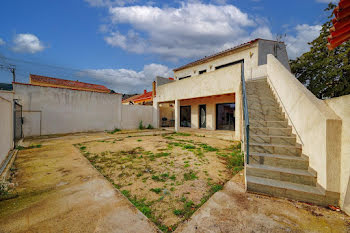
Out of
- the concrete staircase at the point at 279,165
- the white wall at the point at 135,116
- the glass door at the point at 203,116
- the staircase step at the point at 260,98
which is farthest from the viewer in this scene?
the white wall at the point at 135,116

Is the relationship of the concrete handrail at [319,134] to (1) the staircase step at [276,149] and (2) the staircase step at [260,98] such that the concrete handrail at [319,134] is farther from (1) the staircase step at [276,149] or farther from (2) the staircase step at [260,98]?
(2) the staircase step at [260,98]

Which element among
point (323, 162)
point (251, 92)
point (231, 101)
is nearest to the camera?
point (323, 162)

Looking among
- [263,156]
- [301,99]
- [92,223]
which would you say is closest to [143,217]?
[92,223]

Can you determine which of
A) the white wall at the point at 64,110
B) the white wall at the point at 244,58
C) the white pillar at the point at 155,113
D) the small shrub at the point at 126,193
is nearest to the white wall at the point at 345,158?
the small shrub at the point at 126,193

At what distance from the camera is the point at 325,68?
25.8 feet

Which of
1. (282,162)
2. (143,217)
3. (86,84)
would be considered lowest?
(143,217)

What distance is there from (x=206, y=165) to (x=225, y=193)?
1365 millimetres

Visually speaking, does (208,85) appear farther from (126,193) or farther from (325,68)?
(126,193)

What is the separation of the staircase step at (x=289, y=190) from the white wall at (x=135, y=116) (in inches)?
484

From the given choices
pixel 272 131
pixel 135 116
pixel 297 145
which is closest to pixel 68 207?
pixel 297 145

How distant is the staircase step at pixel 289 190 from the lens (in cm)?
205

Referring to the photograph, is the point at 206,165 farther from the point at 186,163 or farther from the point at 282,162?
the point at 282,162

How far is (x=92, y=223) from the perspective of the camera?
1.73m

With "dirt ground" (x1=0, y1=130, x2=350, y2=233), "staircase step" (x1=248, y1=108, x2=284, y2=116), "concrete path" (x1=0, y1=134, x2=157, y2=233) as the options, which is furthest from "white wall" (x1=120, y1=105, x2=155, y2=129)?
"staircase step" (x1=248, y1=108, x2=284, y2=116)
